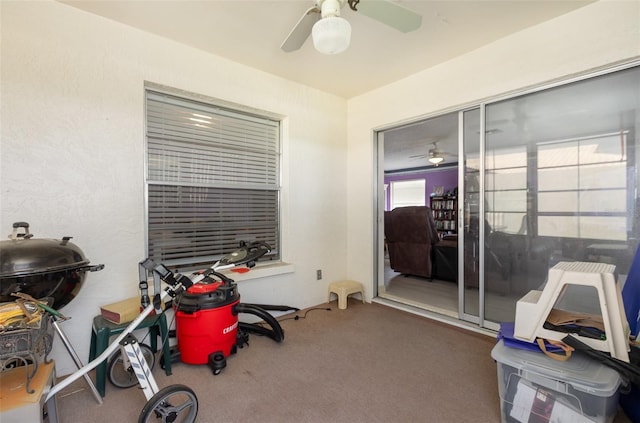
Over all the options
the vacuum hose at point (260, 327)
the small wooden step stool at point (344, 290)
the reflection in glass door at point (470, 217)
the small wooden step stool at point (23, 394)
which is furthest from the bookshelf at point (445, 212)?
the small wooden step stool at point (23, 394)

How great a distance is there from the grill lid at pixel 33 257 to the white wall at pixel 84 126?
0.53 meters

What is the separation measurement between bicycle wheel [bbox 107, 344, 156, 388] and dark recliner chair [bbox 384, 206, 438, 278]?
366 centimetres

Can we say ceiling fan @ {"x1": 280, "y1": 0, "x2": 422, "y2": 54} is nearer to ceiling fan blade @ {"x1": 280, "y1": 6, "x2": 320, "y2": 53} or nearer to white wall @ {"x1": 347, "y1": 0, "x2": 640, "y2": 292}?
ceiling fan blade @ {"x1": 280, "y1": 6, "x2": 320, "y2": 53}

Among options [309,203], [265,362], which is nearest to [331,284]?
[309,203]

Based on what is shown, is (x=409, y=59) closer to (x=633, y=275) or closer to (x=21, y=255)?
(x=633, y=275)

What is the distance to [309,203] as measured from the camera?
3.50 m

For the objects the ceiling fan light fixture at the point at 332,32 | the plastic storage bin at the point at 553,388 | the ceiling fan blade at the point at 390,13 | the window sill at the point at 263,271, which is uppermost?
the ceiling fan blade at the point at 390,13

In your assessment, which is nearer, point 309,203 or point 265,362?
point 265,362

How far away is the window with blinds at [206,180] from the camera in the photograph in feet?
8.45

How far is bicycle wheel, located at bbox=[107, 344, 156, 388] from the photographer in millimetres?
1945

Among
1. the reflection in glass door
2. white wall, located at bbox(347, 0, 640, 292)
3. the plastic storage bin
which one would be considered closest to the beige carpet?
the plastic storage bin

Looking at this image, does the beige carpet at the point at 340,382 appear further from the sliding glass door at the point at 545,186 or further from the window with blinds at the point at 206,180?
the window with blinds at the point at 206,180

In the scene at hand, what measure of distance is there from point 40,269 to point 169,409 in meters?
0.92

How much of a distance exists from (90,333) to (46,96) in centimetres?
165
